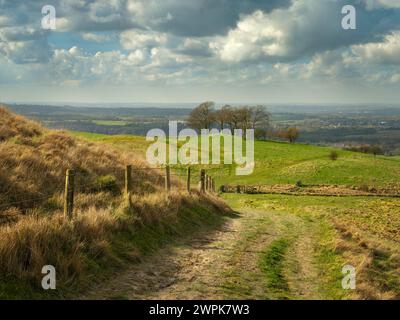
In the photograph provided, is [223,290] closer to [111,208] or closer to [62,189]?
[111,208]

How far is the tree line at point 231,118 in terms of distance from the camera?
114438mm

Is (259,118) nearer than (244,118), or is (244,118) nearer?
(244,118)

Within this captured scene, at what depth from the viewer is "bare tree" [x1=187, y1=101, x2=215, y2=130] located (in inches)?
4483

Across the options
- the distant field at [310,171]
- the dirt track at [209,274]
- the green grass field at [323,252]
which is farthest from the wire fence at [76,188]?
the distant field at [310,171]

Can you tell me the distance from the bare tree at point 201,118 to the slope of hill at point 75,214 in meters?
88.9

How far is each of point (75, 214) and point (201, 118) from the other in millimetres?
103157

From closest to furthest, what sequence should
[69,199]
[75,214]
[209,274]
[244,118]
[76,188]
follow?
[209,274] < [69,199] < [75,214] < [76,188] < [244,118]

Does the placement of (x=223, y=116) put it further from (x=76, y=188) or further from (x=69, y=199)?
(x=69, y=199)

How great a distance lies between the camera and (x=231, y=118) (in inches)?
4520

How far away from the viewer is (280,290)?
10.6m

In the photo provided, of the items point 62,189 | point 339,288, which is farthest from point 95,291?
point 62,189

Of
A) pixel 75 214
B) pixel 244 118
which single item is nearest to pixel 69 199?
pixel 75 214

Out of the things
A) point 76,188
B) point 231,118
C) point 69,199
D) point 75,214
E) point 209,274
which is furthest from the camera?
point 231,118

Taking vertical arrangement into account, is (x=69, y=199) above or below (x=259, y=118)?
below
